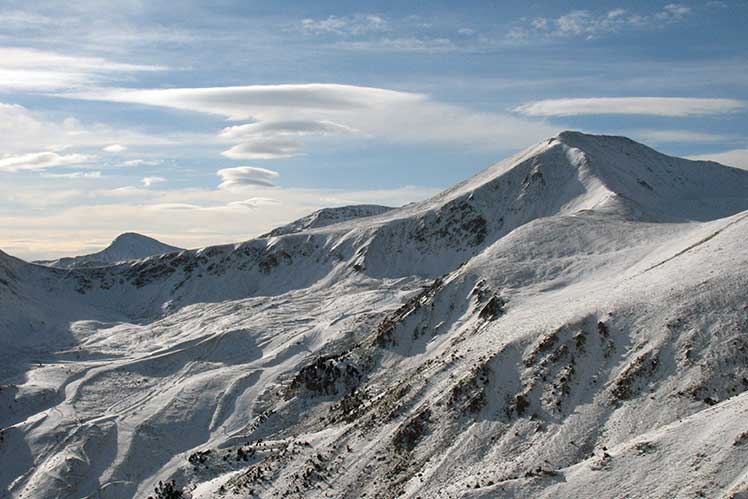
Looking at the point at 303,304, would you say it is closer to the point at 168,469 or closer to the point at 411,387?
the point at 168,469

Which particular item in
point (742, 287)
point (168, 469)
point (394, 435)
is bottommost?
point (168, 469)

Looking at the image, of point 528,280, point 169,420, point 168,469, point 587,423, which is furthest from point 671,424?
point 169,420

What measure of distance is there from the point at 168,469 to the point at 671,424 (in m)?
40.0

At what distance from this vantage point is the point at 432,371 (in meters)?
45.0

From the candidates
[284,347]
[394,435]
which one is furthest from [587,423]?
[284,347]

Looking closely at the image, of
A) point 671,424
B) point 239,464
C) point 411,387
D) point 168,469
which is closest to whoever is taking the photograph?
point 671,424

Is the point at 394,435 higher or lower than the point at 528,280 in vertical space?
lower

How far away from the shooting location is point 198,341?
84312mm

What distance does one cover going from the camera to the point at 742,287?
36938 millimetres

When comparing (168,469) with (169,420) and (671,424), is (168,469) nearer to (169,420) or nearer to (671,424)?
(169,420)

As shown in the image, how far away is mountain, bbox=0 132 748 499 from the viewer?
3172cm

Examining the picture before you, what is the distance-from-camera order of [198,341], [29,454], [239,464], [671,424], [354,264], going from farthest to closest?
[354,264] → [198,341] → [29,454] → [239,464] → [671,424]

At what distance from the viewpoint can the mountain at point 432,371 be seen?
31719mm

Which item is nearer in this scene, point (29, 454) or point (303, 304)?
point (29, 454)
